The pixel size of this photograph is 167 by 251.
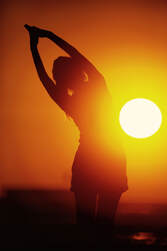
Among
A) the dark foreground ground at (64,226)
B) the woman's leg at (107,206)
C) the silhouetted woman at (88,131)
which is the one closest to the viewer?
the silhouetted woman at (88,131)

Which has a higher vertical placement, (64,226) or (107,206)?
(107,206)

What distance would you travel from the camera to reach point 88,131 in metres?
3.23

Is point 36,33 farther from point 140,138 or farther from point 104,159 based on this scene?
point 140,138

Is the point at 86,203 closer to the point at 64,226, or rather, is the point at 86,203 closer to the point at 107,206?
the point at 107,206

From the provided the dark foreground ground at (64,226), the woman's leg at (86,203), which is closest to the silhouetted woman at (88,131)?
the woman's leg at (86,203)

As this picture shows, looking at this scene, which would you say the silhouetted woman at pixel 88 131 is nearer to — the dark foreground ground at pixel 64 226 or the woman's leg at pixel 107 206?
the woman's leg at pixel 107 206

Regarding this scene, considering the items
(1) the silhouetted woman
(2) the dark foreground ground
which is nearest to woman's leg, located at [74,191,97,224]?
(1) the silhouetted woman

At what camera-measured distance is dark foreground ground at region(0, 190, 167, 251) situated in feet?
10.8

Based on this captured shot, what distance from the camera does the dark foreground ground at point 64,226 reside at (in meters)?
3.30

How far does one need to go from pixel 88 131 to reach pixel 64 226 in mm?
1334

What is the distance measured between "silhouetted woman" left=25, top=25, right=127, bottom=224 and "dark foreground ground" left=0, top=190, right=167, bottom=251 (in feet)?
0.77

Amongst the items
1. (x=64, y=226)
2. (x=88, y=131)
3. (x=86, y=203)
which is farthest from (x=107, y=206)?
(x=64, y=226)

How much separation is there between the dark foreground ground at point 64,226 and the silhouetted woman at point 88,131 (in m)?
0.23

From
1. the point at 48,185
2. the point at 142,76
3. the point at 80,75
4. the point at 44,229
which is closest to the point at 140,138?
the point at 142,76
